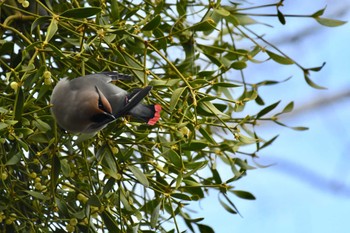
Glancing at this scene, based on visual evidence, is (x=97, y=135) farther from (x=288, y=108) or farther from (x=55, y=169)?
(x=288, y=108)

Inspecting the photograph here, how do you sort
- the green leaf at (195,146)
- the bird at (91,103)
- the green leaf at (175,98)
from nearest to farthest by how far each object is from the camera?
the bird at (91,103), the green leaf at (175,98), the green leaf at (195,146)

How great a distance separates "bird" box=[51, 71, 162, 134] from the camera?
1053mm

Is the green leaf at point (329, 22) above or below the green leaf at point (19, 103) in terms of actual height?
above

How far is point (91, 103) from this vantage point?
106 cm

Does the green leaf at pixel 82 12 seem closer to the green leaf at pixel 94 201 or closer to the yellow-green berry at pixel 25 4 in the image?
the yellow-green berry at pixel 25 4

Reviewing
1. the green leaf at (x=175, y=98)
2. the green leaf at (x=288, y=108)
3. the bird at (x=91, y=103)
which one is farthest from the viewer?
the green leaf at (x=288, y=108)

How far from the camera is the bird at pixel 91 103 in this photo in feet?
3.45

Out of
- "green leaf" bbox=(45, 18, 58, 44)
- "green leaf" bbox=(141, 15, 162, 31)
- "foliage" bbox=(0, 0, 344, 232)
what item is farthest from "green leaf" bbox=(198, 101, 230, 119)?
"green leaf" bbox=(45, 18, 58, 44)

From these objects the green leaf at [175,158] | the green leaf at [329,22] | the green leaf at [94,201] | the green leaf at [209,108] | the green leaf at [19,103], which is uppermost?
the green leaf at [329,22]

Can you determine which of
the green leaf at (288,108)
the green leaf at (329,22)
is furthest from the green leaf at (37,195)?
the green leaf at (329,22)

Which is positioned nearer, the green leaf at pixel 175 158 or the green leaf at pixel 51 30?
the green leaf at pixel 51 30

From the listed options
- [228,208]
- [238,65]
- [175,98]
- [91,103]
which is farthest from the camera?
[228,208]

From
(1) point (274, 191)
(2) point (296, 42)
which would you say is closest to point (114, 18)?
(2) point (296, 42)

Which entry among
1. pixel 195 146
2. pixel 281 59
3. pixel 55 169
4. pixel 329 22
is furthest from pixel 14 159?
pixel 329 22
